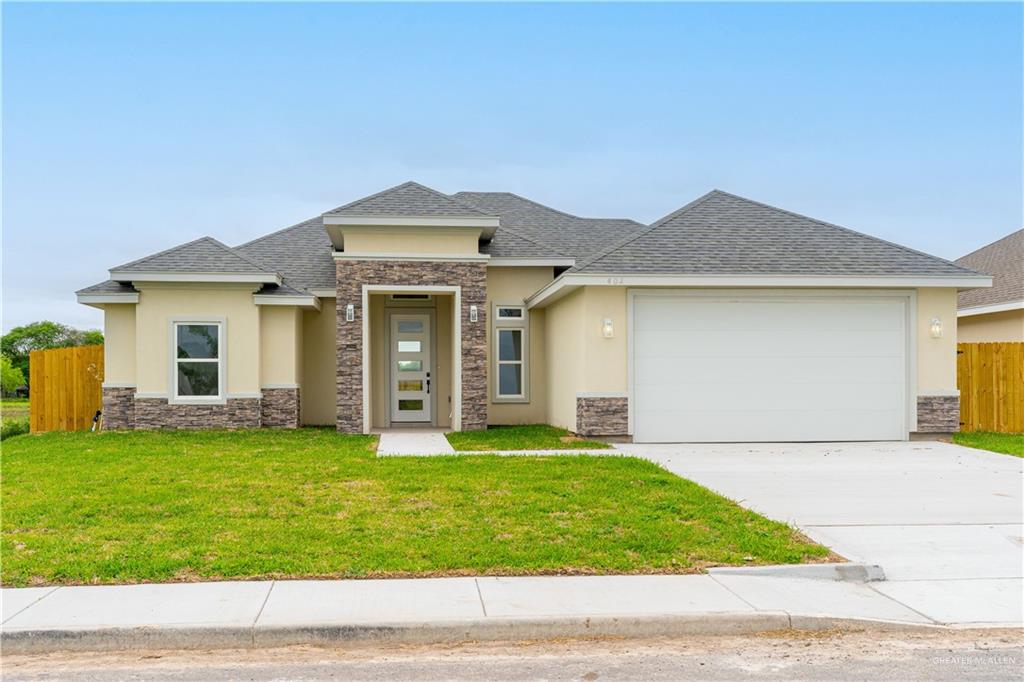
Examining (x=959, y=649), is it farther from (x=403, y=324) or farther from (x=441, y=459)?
(x=403, y=324)

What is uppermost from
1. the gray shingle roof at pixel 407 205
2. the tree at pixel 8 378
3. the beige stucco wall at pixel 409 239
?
the gray shingle roof at pixel 407 205

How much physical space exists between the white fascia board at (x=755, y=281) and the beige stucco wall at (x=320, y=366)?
6.63 meters

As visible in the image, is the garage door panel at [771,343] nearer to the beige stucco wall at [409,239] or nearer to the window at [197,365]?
the beige stucco wall at [409,239]

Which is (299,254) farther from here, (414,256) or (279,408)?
(414,256)

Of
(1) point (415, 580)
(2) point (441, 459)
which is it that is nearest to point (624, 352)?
(2) point (441, 459)

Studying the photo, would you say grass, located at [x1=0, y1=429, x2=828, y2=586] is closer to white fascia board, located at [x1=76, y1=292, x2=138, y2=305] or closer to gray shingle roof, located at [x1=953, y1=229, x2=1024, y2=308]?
white fascia board, located at [x1=76, y1=292, x2=138, y2=305]

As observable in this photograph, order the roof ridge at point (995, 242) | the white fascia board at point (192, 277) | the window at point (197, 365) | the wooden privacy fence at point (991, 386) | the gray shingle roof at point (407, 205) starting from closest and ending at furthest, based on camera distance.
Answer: the gray shingle roof at point (407, 205)
the white fascia board at point (192, 277)
the wooden privacy fence at point (991, 386)
the window at point (197, 365)
the roof ridge at point (995, 242)

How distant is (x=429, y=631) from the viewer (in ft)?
17.3

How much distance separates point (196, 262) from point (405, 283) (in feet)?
14.6

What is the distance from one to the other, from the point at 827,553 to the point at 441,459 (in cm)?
596

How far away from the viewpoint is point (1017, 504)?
9156mm

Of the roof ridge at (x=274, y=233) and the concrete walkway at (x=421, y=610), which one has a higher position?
the roof ridge at (x=274, y=233)

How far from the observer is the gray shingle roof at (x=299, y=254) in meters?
17.8

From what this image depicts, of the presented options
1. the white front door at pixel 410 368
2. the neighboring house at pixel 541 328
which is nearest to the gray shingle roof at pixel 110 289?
the neighboring house at pixel 541 328
